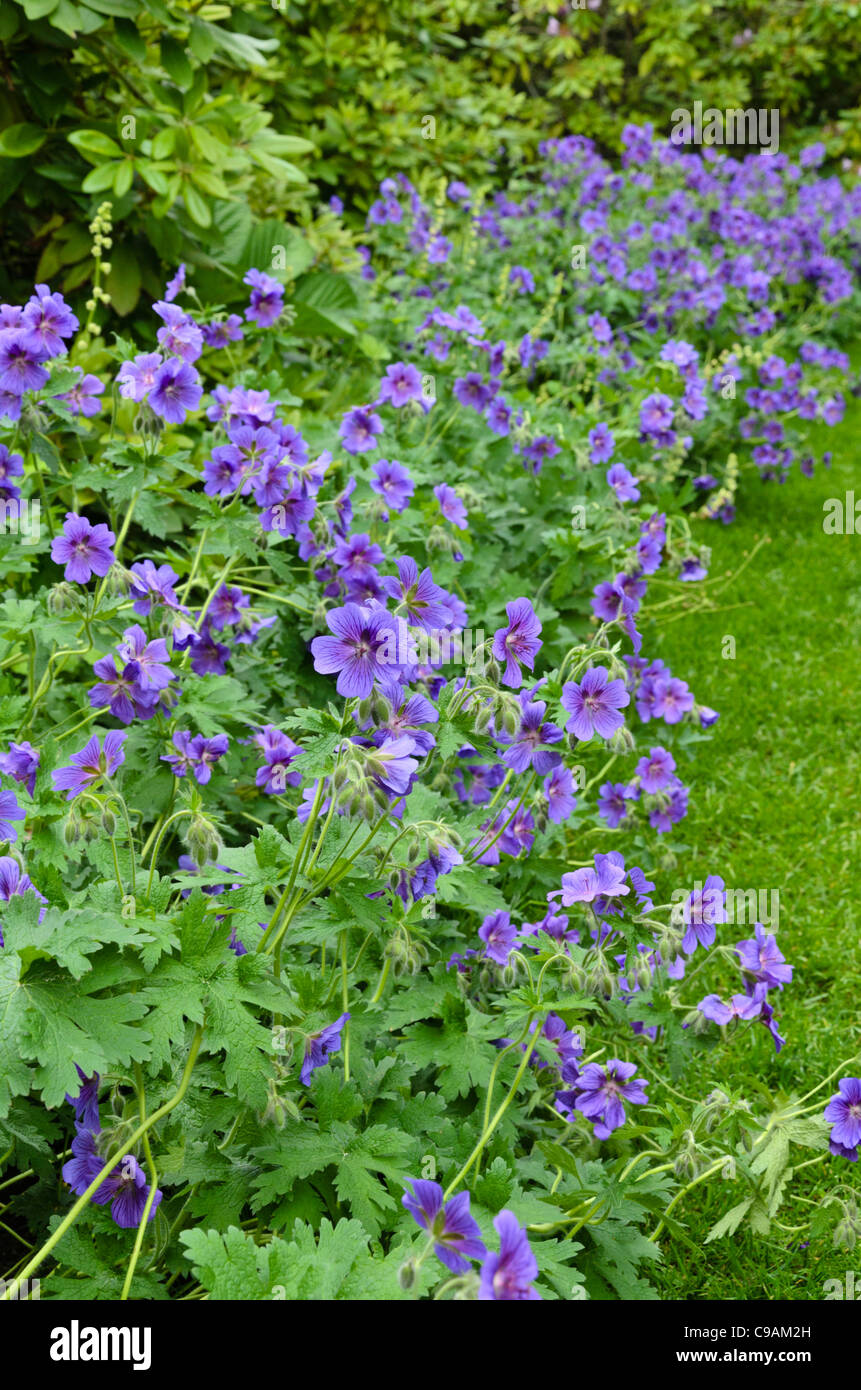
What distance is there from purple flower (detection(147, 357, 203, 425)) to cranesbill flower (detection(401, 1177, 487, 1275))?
140 cm

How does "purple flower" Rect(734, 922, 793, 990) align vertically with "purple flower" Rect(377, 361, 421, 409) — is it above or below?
below

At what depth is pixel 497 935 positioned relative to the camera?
182 centimetres

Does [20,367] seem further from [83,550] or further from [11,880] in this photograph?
[11,880]

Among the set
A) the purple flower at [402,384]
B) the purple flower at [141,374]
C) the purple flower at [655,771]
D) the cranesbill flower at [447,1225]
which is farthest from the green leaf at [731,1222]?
the purple flower at [402,384]

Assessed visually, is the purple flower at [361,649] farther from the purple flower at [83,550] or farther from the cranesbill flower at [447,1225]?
the purple flower at [83,550]

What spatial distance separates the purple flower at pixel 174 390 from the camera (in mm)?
2023

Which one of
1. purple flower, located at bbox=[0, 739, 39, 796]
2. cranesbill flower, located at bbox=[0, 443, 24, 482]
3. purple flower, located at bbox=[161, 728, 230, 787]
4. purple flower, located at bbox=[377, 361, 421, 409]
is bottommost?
purple flower, located at bbox=[0, 739, 39, 796]

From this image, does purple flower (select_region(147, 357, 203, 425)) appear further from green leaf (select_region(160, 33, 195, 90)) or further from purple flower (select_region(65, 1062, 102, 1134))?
green leaf (select_region(160, 33, 195, 90))

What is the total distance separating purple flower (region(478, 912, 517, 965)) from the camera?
5.92ft

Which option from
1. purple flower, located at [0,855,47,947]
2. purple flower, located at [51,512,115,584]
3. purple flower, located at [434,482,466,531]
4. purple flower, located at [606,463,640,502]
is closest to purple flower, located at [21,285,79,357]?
purple flower, located at [51,512,115,584]

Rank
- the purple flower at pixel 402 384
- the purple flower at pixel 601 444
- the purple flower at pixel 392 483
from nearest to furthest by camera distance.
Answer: the purple flower at pixel 392 483, the purple flower at pixel 402 384, the purple flower at pixel 601 444

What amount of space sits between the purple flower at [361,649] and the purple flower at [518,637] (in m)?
0.29
